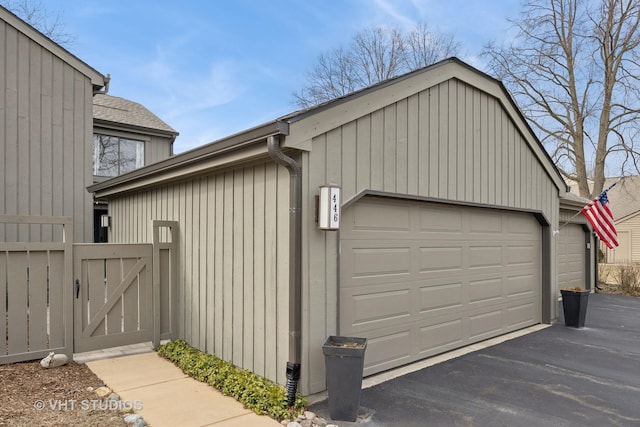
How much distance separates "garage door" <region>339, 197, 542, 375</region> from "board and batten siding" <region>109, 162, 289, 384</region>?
0.71 metres

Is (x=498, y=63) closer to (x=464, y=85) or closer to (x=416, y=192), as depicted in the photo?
(x=464, y=85)

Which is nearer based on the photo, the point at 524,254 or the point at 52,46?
the point at 524,254

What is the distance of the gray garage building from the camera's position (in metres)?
4.11

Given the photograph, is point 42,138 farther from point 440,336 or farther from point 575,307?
point 575,307

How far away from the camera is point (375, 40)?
22562 mm

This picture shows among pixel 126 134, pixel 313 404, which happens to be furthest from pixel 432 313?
pixel 126 134

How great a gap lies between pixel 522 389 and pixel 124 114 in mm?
12808

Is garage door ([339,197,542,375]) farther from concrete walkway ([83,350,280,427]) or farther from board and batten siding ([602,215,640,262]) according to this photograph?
board and batten siding ([602,215,640,262])

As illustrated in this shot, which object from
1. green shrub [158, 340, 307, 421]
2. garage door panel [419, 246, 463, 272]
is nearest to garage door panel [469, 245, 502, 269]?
garage door panel [419, 246, 463, 272]

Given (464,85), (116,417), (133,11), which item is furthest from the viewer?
(133,11)

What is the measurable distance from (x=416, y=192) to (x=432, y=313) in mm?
1635

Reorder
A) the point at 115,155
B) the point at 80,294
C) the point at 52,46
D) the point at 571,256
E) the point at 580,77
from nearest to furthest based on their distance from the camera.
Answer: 1. the point at 80,294
2. the point at 52,46
3. the point at 571,256
4. the point at 115,155
5. the point at 580,77

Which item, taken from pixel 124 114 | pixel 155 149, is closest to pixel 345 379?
pixel 155 149

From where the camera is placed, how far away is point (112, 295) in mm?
5438
